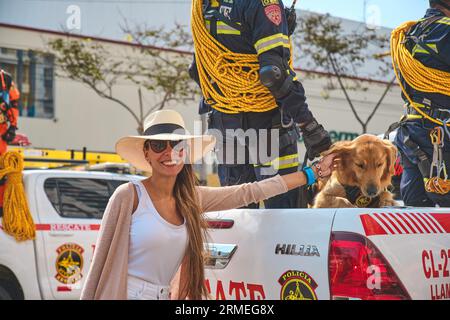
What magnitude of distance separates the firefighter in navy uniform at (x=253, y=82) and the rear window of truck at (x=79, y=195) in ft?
10.4

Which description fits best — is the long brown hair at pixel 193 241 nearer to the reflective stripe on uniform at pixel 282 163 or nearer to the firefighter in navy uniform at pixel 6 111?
the reflective stripe on uniform at pixel 282 163

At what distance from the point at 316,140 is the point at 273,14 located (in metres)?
0.82

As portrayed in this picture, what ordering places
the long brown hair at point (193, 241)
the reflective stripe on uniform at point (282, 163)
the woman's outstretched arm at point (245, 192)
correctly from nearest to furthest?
the long brown hair at point (193, 241) < the woman's outstretched arm at point (245, 192) < the reflective stripe on uniform at point (282, 163)

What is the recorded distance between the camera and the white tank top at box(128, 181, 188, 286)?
120 inches

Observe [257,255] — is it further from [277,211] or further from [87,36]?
[87,36]

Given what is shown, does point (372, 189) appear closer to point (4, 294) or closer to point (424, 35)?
point (424, 35)

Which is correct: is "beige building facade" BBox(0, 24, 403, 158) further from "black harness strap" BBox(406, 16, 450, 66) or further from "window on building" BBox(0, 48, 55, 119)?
"black harness strap" BBox(406, 16, 450, 66)

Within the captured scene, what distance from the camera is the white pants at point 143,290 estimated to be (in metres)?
3.03

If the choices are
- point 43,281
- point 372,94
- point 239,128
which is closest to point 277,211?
point 239,128

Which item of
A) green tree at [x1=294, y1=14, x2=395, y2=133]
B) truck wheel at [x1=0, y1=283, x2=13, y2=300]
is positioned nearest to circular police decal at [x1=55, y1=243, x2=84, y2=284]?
truck wheel at [x1=0, y1=283, x2=13, y2=300]

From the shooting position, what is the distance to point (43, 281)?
6.97m

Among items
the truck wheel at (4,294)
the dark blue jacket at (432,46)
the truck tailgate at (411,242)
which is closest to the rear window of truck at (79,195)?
the truck wheel at (4,294)

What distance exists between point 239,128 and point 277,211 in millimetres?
1282

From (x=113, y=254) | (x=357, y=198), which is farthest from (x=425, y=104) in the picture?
(x=113, y=254)
